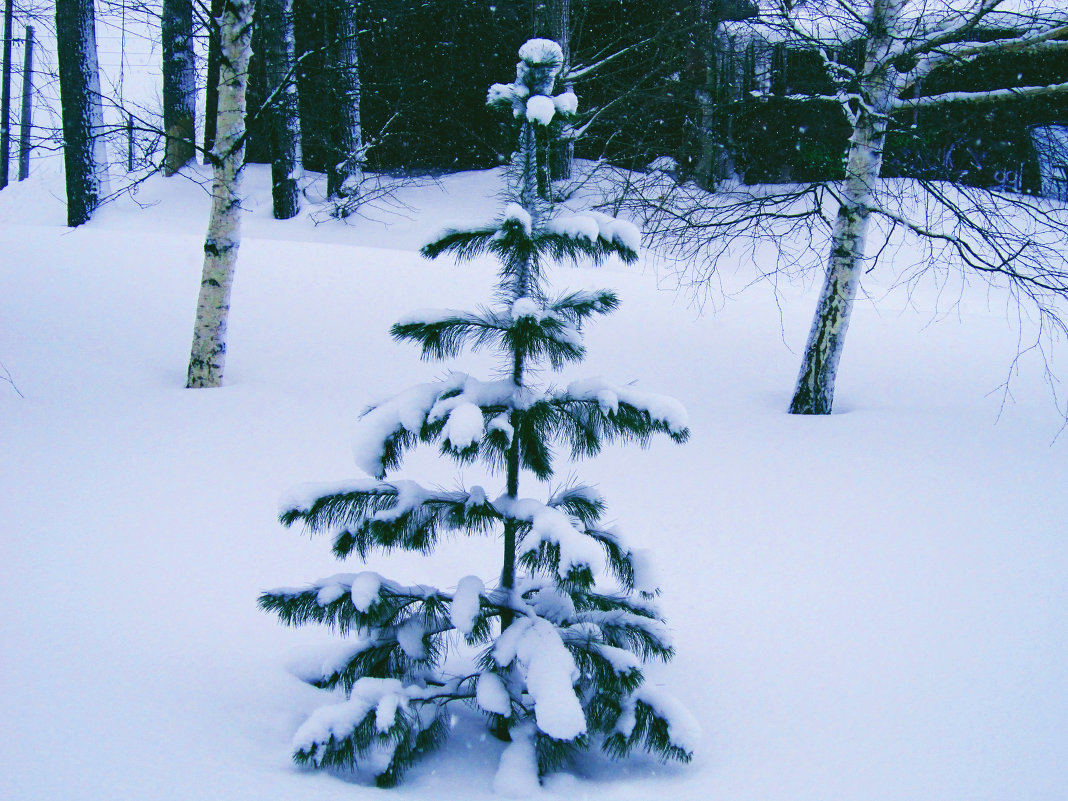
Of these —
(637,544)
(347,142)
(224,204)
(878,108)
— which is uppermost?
(347,142)

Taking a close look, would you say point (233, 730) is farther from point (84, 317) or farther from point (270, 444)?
point (84, 317)

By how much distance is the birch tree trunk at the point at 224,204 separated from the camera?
6777 millimetres

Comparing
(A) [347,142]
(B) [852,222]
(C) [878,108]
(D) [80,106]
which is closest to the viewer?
(C) [878,108]

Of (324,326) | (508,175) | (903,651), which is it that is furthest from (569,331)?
(324,326)

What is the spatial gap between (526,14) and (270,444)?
1298 centimetres

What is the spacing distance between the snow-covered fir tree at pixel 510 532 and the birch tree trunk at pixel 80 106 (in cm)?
1023

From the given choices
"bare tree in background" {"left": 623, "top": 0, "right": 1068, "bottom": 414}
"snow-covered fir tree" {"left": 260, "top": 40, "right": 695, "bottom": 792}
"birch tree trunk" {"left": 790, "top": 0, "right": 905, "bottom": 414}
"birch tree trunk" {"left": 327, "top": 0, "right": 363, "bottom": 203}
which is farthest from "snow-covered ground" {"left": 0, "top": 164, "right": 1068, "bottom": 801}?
"birch tree trunk" {"left": 327, "top": 0, "right": 363, "bottom": 203}

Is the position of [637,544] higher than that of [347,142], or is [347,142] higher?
Answer: [347,142]

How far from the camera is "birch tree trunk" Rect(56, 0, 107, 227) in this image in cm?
1179

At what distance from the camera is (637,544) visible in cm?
518

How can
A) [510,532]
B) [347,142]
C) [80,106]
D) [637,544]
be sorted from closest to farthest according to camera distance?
[510,532], [637,544], [80,106], [347,142]

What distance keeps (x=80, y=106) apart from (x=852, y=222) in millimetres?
11816

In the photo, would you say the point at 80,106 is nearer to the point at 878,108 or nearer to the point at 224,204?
the point at 224,204

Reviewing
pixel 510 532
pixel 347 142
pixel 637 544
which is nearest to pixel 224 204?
pixel 637 544
